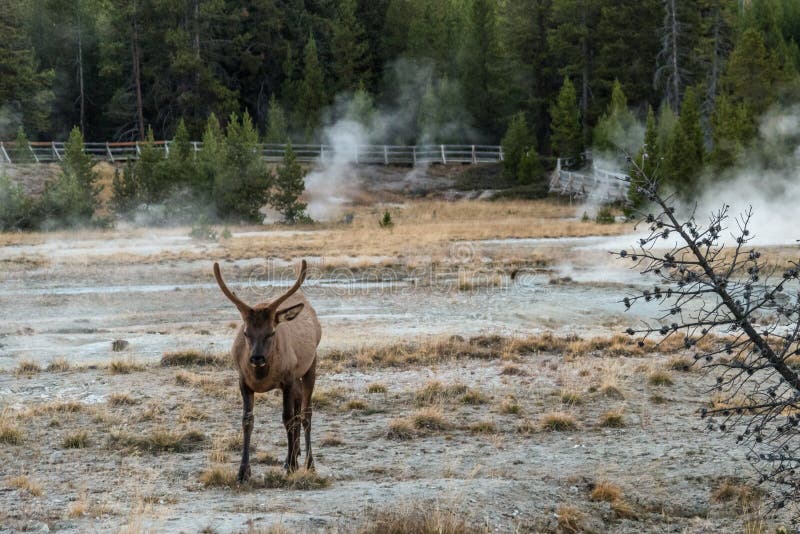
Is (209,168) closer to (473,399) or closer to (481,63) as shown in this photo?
(481,63)

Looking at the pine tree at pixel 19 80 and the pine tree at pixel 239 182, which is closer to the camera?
the pine tree at pixel 239 182

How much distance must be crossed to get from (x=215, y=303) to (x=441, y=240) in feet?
40.5

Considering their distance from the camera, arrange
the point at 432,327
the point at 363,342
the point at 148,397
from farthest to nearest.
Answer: the point at 432,327
the point at 363,342
the point at 148,397

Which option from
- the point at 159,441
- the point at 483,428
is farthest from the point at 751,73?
the point at 159,441

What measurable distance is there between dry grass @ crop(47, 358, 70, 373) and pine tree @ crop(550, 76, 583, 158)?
40205 millimetres

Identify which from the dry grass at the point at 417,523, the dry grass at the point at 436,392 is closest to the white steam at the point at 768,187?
the dry grass at the point at 436,392

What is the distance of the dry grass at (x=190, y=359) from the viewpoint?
47.1 ft

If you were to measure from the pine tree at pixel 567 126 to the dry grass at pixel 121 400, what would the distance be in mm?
41960

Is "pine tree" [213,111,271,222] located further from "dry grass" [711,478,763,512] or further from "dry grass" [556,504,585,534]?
"dry grass" [556,504,585,534]

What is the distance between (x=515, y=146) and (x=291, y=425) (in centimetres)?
4570

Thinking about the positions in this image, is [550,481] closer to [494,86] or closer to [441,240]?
[441,240]

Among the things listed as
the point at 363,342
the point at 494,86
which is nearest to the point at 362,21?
the point at 494,86

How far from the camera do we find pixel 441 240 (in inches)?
1276

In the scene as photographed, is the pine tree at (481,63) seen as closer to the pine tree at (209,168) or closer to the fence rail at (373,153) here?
the fence rail at (373,153)
